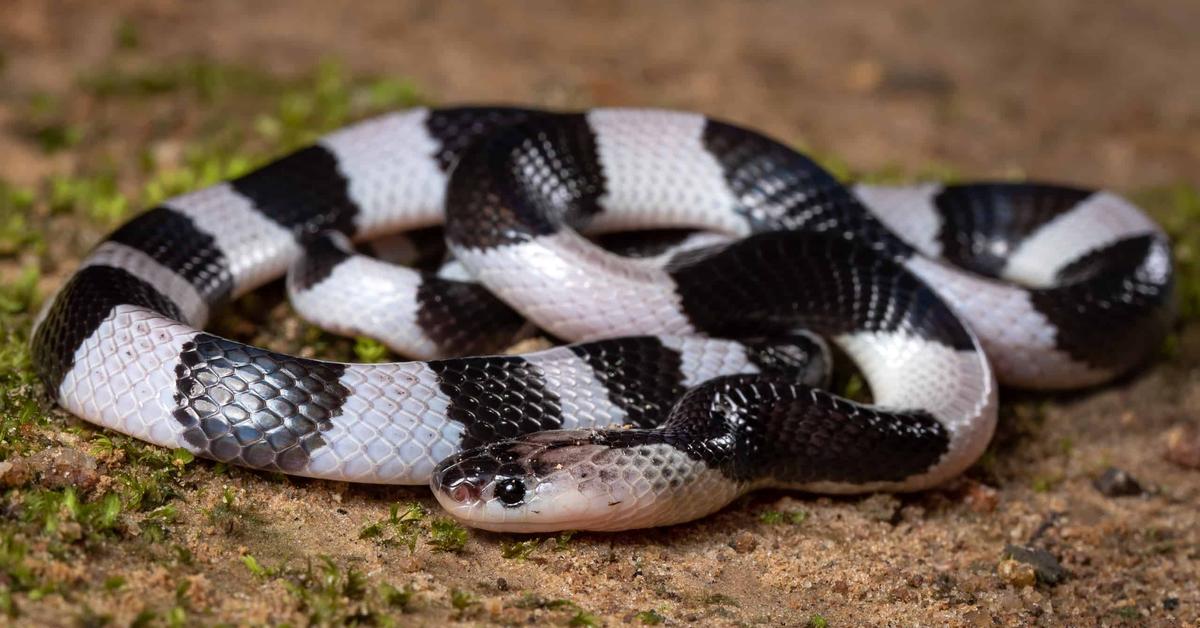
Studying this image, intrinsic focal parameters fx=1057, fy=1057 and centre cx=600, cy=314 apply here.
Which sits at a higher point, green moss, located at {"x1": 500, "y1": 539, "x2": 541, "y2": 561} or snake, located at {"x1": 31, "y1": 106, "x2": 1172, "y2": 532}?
snake, located at {"x1": 31, "y1": 106, "x2": 1172, "y2": 532}

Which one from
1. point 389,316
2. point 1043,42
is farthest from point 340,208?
point 1043,42

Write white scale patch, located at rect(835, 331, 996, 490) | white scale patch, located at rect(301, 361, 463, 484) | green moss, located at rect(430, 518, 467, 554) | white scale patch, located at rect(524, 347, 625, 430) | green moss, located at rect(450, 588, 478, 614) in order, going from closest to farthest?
green moss, located at rect(450, 588, 478, 614) < green moss, located at rect(430, 518, 467, 554) < white scale patch, located at rect(301, 361, 463, 484) < white scale patch, located at rect(524, 347, 625, 430) < white scale patch, located at rect(835, 331, 996, 490)

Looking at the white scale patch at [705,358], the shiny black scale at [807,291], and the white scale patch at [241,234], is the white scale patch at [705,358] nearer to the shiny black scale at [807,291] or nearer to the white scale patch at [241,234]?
→ the shiny black scale at [807,291]

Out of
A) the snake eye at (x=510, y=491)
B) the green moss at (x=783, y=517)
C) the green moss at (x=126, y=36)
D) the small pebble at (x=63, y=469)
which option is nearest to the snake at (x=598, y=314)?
the snake eye at (x=510, y=491)

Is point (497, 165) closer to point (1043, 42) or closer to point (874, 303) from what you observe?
point (874, 303)

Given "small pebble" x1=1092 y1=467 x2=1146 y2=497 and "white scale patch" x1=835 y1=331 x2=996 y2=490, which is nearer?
"white scale patch" x1=835 y1=331 x2=996 y2=490

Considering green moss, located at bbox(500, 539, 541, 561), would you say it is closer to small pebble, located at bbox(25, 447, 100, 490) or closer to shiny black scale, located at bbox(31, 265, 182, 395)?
small pebble, located at bbox(25, 447, 100, 490)

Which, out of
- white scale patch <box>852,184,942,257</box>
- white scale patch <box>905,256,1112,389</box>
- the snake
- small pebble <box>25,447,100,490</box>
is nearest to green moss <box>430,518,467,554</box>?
the snake
